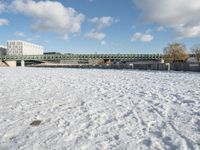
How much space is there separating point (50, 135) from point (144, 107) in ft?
13.6

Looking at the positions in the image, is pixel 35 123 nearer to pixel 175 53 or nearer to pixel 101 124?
pixel 101 124

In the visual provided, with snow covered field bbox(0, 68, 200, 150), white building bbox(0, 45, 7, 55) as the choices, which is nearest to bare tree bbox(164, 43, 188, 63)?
snow covered field bbox(0, 68, 200, 150)

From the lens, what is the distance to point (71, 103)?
9875 mm

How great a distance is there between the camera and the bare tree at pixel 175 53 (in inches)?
3273

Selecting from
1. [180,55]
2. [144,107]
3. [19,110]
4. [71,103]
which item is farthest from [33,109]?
[180,55]

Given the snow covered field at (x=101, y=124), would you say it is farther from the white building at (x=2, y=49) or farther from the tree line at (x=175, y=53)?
the white building at (x=2, y=49)

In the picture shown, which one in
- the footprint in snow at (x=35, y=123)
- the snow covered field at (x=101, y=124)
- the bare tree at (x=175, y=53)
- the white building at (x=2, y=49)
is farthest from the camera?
the white building at (x=2, y=49)

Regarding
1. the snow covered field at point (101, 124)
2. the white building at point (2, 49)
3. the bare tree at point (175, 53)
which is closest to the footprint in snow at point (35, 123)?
the snow covered field at point (101, 124)

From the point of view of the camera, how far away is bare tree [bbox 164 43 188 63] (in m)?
83.1

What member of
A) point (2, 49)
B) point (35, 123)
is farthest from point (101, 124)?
point (2, 49)

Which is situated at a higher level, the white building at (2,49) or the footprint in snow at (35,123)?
the white building at (2,49)

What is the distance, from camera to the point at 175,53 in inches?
3290

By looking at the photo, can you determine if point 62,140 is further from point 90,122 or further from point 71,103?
point 71,103

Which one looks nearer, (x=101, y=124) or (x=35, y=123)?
(x=101, y=124)
